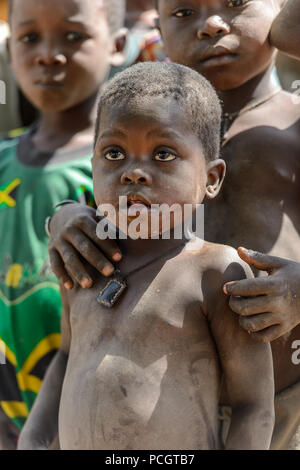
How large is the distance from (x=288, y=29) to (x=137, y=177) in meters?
0.63

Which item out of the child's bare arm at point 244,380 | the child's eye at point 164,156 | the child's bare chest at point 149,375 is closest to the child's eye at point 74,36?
the child's eye at point 164,156

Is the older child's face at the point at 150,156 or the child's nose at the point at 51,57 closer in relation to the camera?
the older child's face at the point at 150,156

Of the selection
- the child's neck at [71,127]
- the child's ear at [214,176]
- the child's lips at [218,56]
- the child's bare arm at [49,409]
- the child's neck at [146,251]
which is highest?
the child's lips at [218,56]

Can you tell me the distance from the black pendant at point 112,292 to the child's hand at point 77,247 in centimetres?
3

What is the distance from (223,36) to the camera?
6.46ft

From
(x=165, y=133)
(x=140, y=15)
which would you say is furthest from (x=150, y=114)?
(x=140, y=15)

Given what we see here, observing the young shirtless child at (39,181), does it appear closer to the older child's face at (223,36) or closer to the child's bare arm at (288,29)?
the older child's face at (223,36)

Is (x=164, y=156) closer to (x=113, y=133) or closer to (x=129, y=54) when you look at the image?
(x=113, y=133)

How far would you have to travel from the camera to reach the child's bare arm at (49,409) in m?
1.91

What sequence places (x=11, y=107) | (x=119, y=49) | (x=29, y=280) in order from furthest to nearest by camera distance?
(x=11, y=107) → (x=119, y=49) → (x=29, y=280)

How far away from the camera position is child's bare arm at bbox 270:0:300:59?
1903mm

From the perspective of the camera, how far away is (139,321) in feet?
5.55

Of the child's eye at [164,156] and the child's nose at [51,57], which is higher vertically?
the child's eye at [164,156]

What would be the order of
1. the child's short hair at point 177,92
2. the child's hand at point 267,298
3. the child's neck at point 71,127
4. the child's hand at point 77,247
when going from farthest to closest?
the child's neck at point 71,127
the child's hand at point 77,247
the child's short hair at point 177,92
the child's hand at point 267,298
